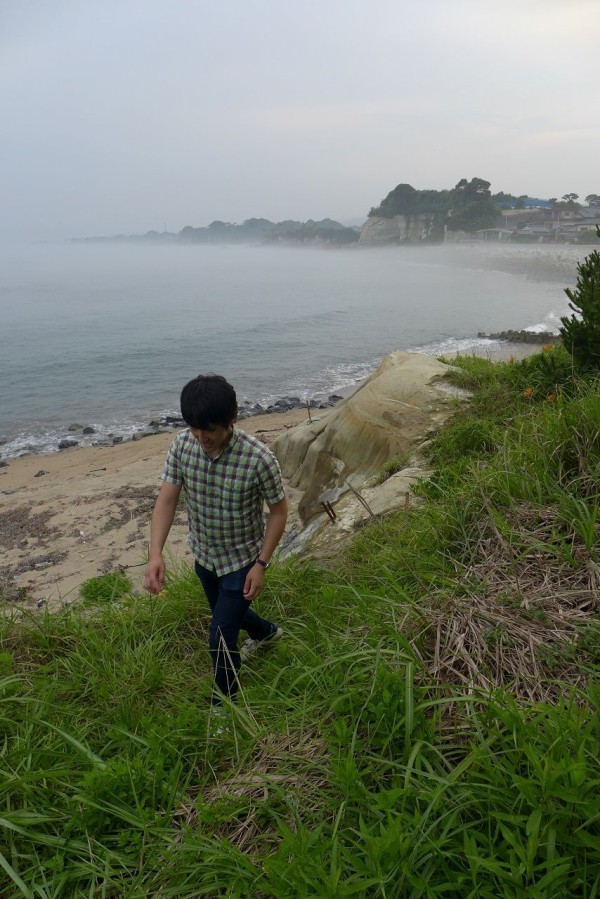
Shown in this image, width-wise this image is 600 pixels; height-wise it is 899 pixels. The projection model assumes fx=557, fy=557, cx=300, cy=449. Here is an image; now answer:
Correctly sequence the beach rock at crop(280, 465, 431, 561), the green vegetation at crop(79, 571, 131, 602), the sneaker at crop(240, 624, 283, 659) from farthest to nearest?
1. the green vegetation at crop(79, 571, 131, 602)
2. the beach rock at crop(280, 465, 431, 561)
3. the sneaker at crop(240, 624, 283, 659)

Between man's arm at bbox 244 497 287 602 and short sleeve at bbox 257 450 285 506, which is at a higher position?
short sleeve at bbox 257 450 285 506

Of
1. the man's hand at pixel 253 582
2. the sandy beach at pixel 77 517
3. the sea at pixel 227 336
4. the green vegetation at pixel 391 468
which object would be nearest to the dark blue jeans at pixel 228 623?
the man's hand at pixel 253 582

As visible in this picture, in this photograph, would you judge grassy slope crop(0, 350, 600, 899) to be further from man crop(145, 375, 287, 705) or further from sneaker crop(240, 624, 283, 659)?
man crop(145, 375, 287, 705)

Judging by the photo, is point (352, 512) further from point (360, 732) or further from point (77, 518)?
point (77, 518)

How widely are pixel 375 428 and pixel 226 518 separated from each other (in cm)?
498

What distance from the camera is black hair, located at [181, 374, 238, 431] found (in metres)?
2.80

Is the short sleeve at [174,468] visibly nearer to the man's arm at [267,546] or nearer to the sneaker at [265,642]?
the man's arm at [267,546]

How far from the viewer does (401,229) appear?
144250 millimetres

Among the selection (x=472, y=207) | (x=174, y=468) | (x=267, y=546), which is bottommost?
(x=267, y=546)

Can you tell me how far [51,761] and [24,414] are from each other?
21.2m

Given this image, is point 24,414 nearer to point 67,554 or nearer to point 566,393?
point 67,554

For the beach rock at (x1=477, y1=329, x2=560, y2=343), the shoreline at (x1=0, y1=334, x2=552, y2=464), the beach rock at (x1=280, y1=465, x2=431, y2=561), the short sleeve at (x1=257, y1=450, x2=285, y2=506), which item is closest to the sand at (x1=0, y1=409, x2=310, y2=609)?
the shoreline at (x1=0, y1=334, x2=552, y2=464)

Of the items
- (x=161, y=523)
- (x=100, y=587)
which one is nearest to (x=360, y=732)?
(x=161, y=523)

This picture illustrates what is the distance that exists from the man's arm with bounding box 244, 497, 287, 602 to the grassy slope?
0.41m
